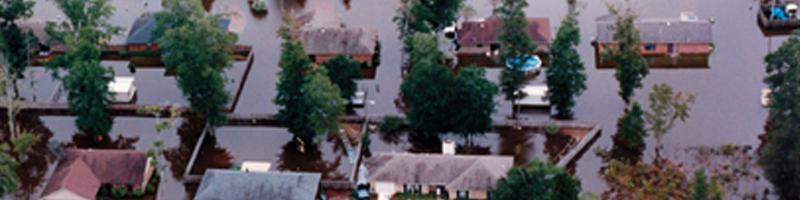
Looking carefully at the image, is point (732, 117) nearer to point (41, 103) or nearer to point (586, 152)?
point (586, 152)

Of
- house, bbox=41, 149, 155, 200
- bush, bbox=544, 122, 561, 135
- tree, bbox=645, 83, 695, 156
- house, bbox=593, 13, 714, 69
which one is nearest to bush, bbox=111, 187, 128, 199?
house, bbox=41, 149, 155, 200

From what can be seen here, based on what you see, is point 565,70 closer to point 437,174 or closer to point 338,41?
point 437,174

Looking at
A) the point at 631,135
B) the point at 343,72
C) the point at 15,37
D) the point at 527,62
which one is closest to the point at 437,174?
the point at 343,72

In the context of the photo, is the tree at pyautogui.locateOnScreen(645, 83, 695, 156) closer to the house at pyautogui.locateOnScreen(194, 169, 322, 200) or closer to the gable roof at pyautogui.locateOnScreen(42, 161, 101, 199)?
the house at pyautogui.locateOnScreen(194, 169, 322, 200)

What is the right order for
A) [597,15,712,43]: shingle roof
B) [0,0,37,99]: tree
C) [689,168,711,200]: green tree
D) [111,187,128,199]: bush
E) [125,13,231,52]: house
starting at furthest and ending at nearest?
[125,13,231,52]: house → [597,15,712,43]: shingle roof → [0,0,37,99]: tree → [111,187,128,199]: bush → [689,168,711,200]: green tree

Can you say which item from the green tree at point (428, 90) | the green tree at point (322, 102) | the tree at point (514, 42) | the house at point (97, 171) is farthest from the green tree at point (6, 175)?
the tree at point (514, 42)

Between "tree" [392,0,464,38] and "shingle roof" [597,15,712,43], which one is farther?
"shingle roof" [597,15,712,43]
